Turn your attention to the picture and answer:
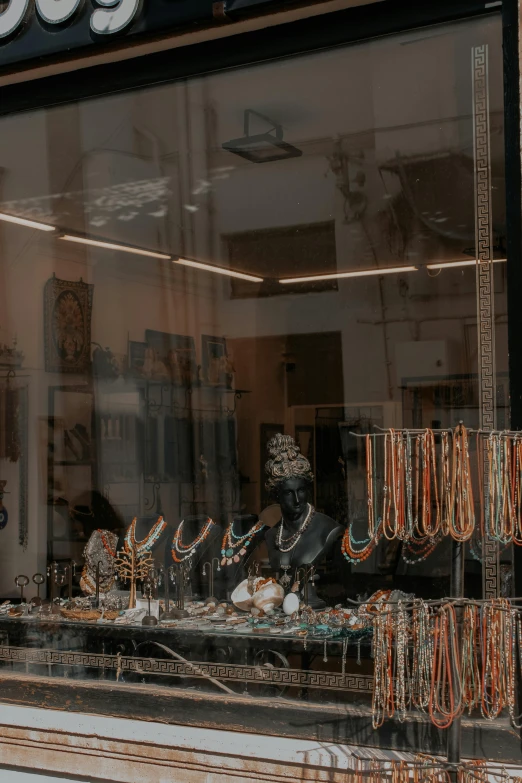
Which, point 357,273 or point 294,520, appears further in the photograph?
point 294,520

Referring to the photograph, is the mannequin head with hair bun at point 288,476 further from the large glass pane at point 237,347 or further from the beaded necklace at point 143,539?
the beaded necklace at point 143,539

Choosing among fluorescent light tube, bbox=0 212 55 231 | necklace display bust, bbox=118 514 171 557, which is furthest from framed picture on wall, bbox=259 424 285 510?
fluorescent light tube, bbox=0 212 55 231

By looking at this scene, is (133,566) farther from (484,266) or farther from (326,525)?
(484,266)

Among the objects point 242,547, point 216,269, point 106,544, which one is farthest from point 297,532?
point 216,269

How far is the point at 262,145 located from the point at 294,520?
174cm

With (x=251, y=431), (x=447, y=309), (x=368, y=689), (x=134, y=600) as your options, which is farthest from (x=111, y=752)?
(x=447, y=309)

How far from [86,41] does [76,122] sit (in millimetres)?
505

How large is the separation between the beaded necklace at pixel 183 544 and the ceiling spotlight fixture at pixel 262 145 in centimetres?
171

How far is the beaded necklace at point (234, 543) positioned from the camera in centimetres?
462

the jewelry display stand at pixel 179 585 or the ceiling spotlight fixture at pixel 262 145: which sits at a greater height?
the ceiling spotlight fixture at pixel 262 145

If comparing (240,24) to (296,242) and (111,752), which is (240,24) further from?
(111,752)

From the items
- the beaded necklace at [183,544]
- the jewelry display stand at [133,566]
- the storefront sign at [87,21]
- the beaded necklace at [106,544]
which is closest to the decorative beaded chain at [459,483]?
the beaded necklace at [183,544]

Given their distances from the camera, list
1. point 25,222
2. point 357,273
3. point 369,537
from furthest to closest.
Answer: point 25,222 < point 357,273 < point 369,537

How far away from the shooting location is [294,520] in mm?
4547
